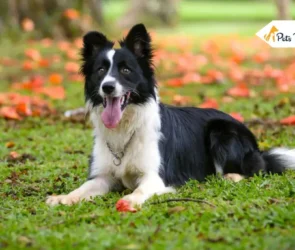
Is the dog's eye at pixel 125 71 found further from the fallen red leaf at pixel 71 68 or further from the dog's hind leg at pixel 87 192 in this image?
the fallen red leaf at pixel 71 68

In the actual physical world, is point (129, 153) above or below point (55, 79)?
below

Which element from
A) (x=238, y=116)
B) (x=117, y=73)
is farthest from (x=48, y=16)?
(x=117, y=73)

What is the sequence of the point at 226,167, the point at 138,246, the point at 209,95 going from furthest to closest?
1. the point at 209,95
2. the point at 226,167
3. the point at 138,246

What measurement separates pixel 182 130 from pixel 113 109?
3.05 feet

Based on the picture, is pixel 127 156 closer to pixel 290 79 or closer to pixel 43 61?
→ pixel 290 79

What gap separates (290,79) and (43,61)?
5.11m

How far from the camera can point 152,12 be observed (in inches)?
1117

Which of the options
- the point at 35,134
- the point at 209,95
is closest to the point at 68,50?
the point at 209,95

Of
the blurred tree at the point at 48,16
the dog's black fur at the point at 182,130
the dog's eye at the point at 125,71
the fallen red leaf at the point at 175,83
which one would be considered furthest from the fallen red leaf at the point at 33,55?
the dog's eye at the point at 125,71

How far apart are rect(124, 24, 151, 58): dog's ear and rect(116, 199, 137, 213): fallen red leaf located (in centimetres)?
146

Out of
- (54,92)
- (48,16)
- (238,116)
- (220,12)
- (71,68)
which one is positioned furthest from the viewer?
(220,12)

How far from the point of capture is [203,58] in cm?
1580

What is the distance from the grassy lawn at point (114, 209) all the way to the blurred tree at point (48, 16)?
23.4ft

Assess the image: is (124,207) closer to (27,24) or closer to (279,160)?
(279,160)
